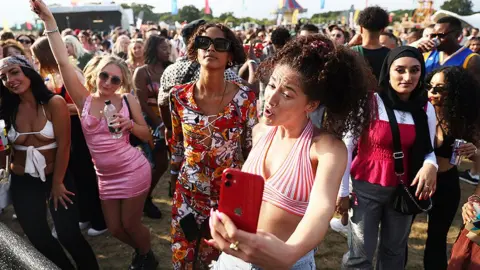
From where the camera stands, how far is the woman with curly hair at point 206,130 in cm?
238

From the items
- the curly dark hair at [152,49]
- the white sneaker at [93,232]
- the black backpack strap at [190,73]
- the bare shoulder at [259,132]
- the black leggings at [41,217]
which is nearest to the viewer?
the bare shoulder at [259,132]

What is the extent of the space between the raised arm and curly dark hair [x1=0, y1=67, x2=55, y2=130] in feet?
0.58

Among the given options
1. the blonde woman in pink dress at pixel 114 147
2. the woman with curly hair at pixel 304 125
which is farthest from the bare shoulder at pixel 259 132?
the blonde woman in pink dress at pixel 114 147

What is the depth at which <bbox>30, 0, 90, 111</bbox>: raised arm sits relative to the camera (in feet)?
8.64

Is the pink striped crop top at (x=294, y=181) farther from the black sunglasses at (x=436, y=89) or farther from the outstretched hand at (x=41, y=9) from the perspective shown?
the outstretched hand at (x=41, y=9)

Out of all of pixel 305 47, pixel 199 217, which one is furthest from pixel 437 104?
pixel 199 217

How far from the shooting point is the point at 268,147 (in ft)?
5.53

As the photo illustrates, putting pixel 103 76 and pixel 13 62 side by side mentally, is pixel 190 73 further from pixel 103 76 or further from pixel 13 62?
pixel 13 62

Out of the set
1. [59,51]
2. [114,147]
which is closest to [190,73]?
[114,147]

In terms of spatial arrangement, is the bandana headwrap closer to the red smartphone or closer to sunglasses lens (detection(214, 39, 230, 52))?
sunglasses lens (detection(214, 39, 230, 52))

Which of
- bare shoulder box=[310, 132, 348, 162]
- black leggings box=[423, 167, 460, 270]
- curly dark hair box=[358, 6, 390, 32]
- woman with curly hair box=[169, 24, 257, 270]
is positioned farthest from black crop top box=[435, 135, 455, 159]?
bare shoulder box=[310, 132, 348, 162]

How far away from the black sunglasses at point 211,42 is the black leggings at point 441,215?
196cm

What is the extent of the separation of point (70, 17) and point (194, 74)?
1384 inches

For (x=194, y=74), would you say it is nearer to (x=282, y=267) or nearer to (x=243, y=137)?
(x=243, y=137)
